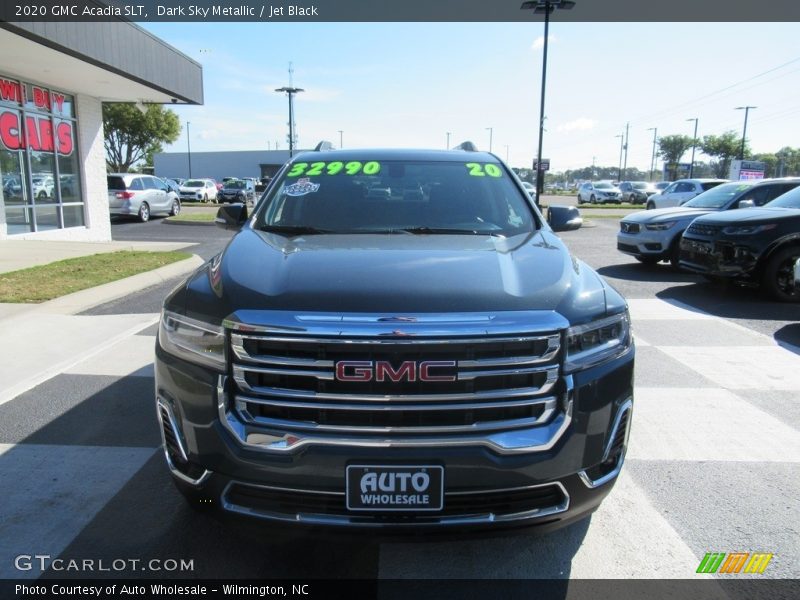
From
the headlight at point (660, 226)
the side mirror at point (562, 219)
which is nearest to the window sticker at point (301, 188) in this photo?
the side mirror at point (562, 219)

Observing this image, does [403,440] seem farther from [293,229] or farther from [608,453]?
[293,229]

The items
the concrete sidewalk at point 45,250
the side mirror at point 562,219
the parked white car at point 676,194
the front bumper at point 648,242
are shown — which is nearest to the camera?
the side mirror at point 562,219

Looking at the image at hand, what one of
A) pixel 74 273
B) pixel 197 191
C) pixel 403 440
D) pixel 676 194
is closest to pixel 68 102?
pixel 74 273

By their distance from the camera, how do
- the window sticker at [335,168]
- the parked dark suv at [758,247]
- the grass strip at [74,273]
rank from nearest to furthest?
the window sticker at [335,168], the grass strip at [74,273], the parked dark suv at [758,247]

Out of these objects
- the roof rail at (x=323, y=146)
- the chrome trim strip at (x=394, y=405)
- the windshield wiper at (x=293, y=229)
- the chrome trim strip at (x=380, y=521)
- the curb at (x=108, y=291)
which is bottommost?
the curb at (x=108, y=291)

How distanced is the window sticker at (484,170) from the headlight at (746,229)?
5595 mm

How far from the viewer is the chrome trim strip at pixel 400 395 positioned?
2.12 meters

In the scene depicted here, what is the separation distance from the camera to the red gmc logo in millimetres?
2107

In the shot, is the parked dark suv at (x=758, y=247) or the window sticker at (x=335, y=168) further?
the parked dark suv at (x=758, y=247)

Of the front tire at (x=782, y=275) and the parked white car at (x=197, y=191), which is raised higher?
the parked white car at (x=197, y=191)

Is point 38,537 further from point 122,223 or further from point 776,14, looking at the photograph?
point 122,223

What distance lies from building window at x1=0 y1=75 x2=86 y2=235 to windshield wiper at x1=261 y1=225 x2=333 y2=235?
12.6 m

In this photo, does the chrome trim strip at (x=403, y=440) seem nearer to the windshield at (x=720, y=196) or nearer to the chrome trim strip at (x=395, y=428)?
the chrome trim strip at (x=395, y=428)

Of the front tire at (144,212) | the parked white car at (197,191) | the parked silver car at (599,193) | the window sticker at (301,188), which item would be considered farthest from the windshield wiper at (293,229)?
the parked silver car at (599,193)
